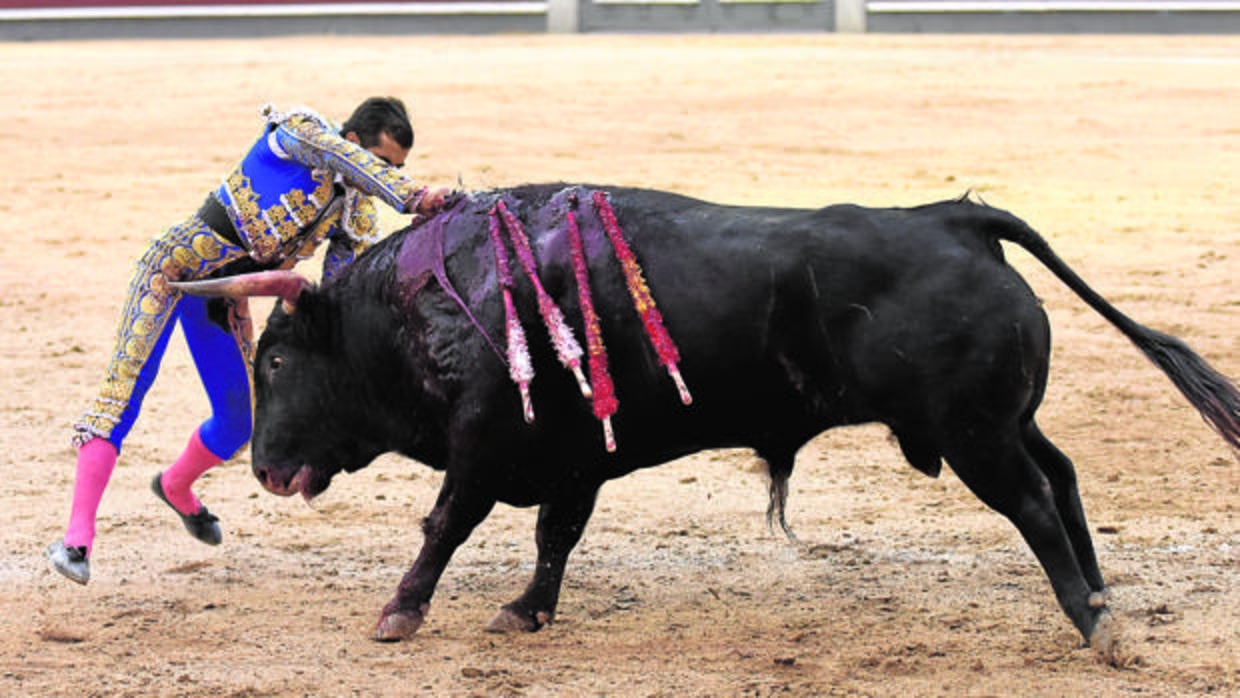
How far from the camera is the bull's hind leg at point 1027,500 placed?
3.33 meters

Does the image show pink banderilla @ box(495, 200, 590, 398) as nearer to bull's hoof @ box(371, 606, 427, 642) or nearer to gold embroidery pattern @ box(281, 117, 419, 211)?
gold embroidery pattern @ box(281, 117, 419, 211)

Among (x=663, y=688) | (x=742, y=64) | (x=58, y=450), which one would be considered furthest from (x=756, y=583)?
(x=742, y=64)

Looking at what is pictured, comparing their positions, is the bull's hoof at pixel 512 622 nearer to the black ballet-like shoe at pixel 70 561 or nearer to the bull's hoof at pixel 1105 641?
the black ballet-like shoe at pixel 70 561

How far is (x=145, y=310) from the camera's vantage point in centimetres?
398

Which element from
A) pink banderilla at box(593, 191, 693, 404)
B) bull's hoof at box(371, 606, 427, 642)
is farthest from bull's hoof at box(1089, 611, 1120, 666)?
bull's hoof at box(371, 606, 427, 642)

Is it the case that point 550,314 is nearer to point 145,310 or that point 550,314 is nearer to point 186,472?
point 145,310

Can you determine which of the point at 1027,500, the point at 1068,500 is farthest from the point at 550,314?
the point at 1068,500

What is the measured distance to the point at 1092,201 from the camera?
30.6ft

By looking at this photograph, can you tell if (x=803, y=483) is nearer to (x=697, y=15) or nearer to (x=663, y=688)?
(x=663, y=688)

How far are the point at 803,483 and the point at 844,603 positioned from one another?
3.56 ft

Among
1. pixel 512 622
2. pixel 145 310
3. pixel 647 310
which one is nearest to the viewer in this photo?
pixel 647 310

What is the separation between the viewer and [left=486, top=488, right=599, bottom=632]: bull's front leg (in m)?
3.74

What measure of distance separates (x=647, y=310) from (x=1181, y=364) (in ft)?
3.50

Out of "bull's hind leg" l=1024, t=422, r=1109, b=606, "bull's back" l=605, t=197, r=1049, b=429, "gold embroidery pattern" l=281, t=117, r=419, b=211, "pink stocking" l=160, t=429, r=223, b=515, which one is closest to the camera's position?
"bull's back" l=605, t=197, r=1049, b=429
